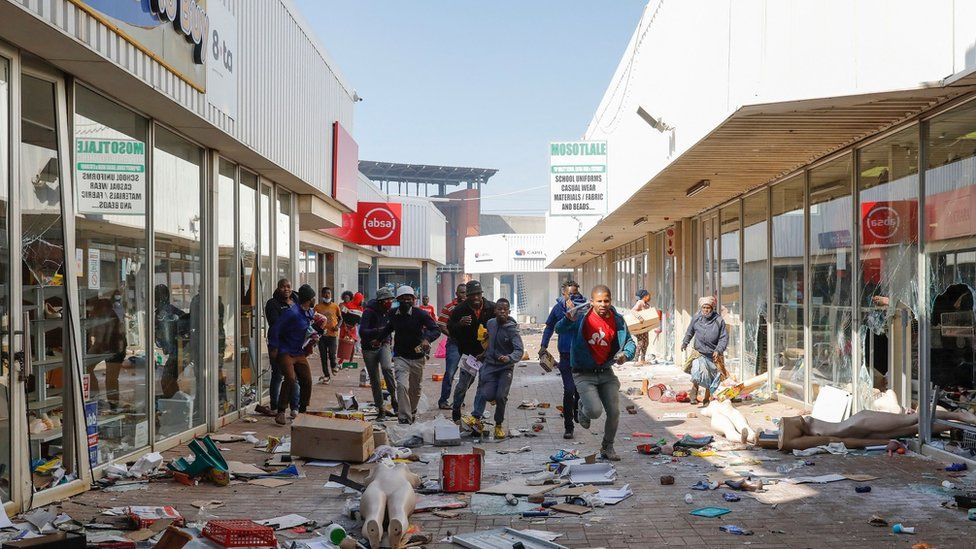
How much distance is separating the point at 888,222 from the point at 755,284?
5528 millimetres

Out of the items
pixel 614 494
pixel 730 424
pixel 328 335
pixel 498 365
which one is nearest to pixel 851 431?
pixel 730 424

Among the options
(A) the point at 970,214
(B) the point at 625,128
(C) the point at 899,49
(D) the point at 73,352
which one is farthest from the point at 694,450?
(B) the point at 625,128

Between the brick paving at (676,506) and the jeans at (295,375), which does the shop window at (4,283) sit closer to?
the brick paving at (676,506)

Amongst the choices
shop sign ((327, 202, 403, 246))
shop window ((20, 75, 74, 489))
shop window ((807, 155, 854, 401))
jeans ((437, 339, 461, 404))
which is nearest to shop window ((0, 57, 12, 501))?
shop window ((20, 75, 74, 489))

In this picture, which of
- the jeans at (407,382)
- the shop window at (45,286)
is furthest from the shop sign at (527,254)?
the shop window at (45,286)

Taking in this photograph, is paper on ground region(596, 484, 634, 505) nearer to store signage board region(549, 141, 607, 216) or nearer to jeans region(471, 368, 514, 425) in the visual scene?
jeans region(471, 368, 514, 425)

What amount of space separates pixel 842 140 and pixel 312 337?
7031 mm

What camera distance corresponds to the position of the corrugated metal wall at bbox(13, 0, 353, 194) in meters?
6.96

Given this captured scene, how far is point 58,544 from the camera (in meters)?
4.99

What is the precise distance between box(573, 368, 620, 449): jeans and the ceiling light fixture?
5.94 metres

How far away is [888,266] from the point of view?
9.95 metres

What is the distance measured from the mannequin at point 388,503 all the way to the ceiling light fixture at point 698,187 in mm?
8849

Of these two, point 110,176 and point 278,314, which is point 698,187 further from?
point 110,176

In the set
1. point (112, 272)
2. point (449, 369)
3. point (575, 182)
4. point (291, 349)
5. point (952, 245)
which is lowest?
point (449, 369)
